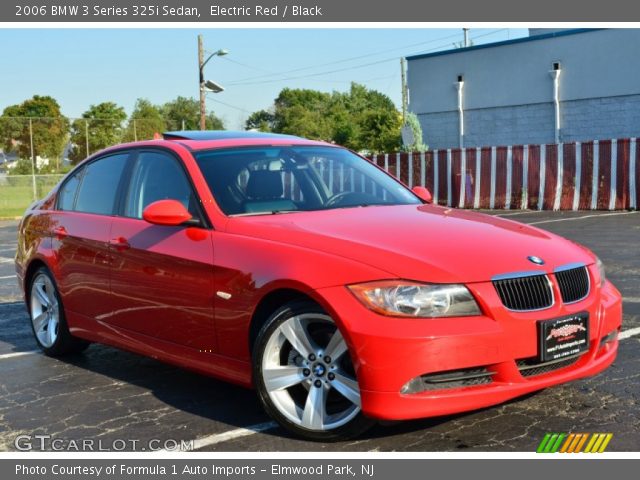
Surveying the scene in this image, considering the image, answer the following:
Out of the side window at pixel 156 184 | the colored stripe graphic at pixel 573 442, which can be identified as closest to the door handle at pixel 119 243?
the side window at pixel 156 184

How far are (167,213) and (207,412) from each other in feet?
3.81

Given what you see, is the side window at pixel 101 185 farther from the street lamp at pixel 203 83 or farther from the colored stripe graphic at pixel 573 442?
the street lamp at pixel 203 83

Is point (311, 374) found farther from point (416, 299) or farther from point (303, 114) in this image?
point (303, 114)

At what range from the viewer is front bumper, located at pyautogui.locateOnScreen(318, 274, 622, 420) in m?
3.98

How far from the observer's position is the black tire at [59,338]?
6.56 m

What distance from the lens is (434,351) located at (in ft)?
13.0

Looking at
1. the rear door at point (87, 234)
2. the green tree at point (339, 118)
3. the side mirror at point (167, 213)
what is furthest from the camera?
the green tree at point (339, 118)

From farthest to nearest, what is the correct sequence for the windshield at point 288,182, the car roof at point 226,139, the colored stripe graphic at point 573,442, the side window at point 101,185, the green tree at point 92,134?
the green tree at point 92,134 < the side window at point 101,185 < the car roof at point 226,139 < the windshield at point 288,182 < the colored stripe graphic at point 573,442

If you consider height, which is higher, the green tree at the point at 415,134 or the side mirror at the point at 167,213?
the green tree at the point at 415,134

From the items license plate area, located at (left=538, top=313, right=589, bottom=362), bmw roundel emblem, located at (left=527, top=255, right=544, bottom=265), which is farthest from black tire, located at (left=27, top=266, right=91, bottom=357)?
license plate area, located at (left=538, top=313, right=589, bottom=362)

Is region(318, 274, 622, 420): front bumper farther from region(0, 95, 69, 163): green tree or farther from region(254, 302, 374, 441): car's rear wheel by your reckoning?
region(0, 95, 69, 163): green tree

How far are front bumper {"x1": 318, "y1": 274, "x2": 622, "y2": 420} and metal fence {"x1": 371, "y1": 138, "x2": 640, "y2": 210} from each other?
58.1ft

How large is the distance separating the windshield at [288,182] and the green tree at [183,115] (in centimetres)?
9362

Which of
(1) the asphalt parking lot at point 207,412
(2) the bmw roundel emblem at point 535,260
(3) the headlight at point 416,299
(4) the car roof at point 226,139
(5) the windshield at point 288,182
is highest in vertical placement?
(4) the car roof at point 226,139
